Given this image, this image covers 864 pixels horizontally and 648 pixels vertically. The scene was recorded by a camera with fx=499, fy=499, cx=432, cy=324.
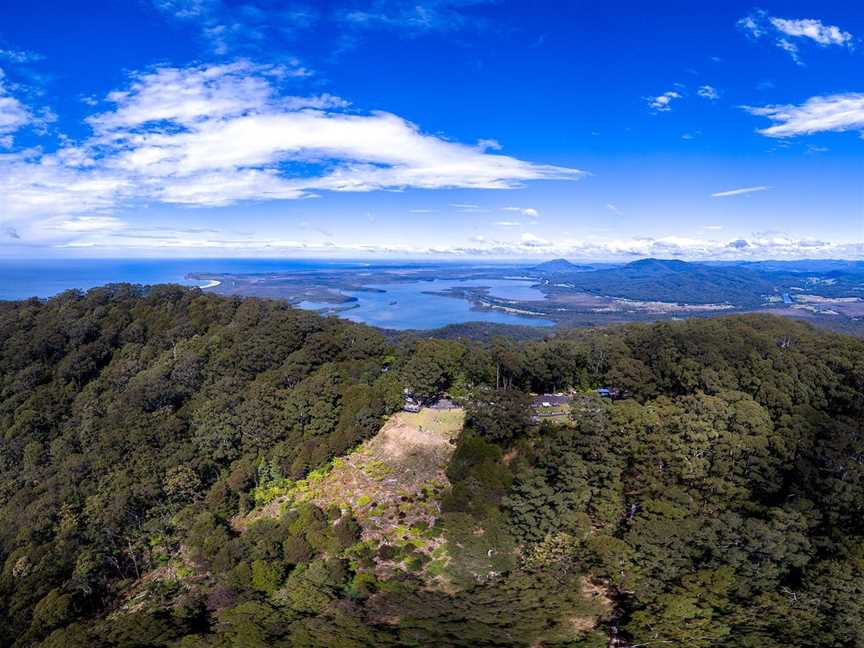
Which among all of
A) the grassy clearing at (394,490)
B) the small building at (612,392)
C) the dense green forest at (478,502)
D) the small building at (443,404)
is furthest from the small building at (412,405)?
the small building at (612,392)

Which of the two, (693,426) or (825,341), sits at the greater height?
(825,341)

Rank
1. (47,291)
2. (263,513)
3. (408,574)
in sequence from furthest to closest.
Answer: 1. (47,291)
2. (263,513)
3. (408,574)

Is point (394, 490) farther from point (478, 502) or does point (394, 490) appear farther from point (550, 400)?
point (550, 400)

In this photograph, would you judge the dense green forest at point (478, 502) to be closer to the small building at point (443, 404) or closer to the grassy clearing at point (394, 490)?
the grassy clearing at point (394, 490)

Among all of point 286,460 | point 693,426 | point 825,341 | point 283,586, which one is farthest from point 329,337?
point 825,341

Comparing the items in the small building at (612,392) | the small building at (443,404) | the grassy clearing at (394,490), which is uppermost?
the small building at (612,392)

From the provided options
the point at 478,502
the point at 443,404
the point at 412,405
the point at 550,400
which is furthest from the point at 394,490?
the point at 550,400

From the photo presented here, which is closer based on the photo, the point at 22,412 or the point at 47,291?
the point at 22,412

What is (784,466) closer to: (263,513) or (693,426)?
(693,426)
